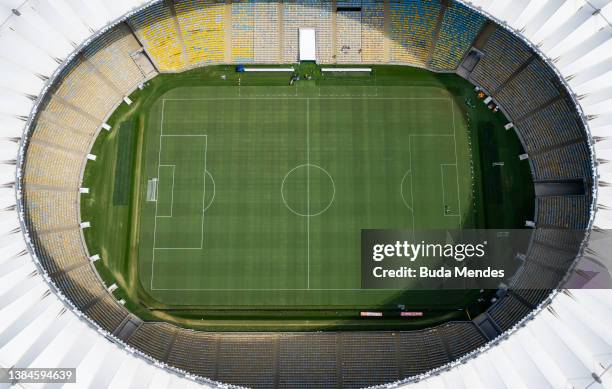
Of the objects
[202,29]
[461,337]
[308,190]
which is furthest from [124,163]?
[461,337]

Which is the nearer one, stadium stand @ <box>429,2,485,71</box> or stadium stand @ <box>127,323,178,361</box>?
stadium stand @ <box>127,323,178,361</box>

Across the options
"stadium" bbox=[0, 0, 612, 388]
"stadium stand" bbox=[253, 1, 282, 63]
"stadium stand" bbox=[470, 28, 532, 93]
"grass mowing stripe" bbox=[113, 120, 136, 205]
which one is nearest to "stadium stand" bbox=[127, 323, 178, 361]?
"stadium" bbox=[0, 0, 612, 388]

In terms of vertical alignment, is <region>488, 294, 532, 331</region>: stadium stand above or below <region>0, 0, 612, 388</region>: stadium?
below

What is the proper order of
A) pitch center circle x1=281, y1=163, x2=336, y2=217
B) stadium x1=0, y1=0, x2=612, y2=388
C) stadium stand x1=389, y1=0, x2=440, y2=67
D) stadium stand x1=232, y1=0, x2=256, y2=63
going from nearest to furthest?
stadium x1=0, y1=0, x2=612, y2=388, pitch center circle x1=281, y1=163, x2=336, y2=217, stadium stand x1=389, y1=0, x2=440, y2=67, stadium stand x1=232, y1=0, x2=256, y2=63

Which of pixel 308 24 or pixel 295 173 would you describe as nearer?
pixel 295 173

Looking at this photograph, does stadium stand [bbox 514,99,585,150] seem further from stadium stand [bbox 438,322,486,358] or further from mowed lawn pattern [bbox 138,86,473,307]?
stadium stand [bbox 438,322,486,358]

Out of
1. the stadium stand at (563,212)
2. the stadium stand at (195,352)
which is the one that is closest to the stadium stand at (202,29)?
the stadium stand at (195,352)

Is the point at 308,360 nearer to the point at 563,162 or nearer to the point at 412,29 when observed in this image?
the point at 563,162
